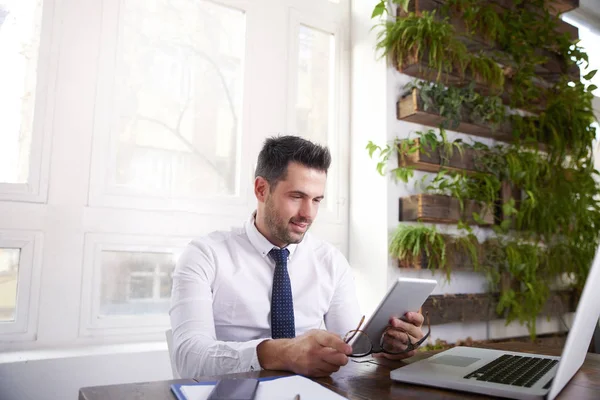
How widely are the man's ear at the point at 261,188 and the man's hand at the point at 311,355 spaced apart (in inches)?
30.7

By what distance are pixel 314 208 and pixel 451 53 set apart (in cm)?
149

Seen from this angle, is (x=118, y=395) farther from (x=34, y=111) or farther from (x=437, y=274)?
(x=437, y=274)

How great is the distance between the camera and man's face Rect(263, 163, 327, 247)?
1.69 meters

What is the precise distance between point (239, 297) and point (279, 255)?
8.0 inches

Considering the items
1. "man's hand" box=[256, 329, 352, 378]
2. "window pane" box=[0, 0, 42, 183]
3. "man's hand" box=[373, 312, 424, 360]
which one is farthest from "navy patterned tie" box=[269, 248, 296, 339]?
"window pane" box=[0, 0, 42, 183]

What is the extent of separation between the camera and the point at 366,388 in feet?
3.08

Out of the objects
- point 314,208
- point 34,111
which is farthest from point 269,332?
point 34,111

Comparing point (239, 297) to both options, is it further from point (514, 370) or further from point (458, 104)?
point (458, 104)

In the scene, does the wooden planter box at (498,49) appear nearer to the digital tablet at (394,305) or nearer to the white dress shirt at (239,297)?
the white dress shirt at (239,297)

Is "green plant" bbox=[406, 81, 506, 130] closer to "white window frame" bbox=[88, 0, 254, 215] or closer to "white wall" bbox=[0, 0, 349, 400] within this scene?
"white wall" bbox=[0, 0, 349, 400]

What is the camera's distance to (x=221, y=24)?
2.49m

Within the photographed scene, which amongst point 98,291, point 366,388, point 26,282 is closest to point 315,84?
point 98,291

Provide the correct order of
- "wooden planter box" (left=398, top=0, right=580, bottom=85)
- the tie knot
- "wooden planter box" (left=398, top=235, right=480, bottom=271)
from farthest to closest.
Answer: "wooden planter box" (left=398, top=0, right=580, bottom=85) → "wooden planter box" (left=398, top=235, right=480, bottom=271) → the tie knot

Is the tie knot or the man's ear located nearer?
the tie knot
